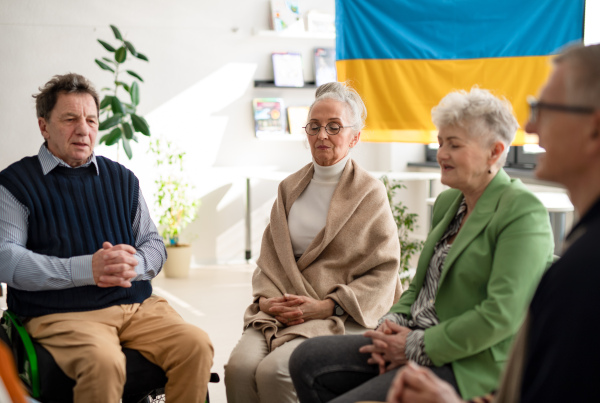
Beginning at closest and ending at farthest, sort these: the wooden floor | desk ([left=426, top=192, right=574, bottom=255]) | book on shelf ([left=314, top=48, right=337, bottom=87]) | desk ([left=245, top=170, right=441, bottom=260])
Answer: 1. desk ([left=426, top=192, right=574, bottom=255])
2. the wooden floor
3. desk ([left=245, top=170, right=441, bottom=260])
4. book on shelf ([left=314, top=48, right=337, bottom=87])

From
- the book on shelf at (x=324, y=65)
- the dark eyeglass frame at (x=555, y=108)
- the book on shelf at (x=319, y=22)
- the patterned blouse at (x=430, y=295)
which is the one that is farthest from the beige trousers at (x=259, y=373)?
the book on shelf at (x=319, y=22)

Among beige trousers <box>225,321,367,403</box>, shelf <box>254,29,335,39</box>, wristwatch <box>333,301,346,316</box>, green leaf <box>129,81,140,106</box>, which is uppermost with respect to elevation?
shelf <box>254,29,335,39</box>

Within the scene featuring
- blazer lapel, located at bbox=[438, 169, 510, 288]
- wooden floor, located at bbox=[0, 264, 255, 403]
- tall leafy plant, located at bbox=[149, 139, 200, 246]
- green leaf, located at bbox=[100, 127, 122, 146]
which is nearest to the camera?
blazer lapel, located at bbox=[438, 169, 510, 288]

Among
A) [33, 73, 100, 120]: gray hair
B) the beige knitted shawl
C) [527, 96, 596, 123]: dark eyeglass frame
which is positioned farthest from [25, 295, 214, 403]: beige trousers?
[527, 96, 596, 123]: dark eyeglass frame

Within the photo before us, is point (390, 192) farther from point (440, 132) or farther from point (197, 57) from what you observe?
point (440, 132)

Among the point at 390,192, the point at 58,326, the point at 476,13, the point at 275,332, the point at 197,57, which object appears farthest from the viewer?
the point at 197,57

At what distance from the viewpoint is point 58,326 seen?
2.06 m

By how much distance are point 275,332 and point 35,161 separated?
102cm

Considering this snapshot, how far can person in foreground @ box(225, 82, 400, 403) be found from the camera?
2.12 metres

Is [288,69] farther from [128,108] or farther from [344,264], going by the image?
[344,264]

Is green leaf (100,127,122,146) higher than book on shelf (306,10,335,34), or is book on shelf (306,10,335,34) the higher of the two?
book on shelf (306,10,335,34)

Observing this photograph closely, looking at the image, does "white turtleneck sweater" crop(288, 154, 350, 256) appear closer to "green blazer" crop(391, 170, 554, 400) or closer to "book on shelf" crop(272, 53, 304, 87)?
"green blazer" crop(391, 170, 554, 400)

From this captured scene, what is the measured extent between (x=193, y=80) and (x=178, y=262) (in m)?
1.64

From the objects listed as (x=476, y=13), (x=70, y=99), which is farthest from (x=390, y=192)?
(x=70, y=99)
